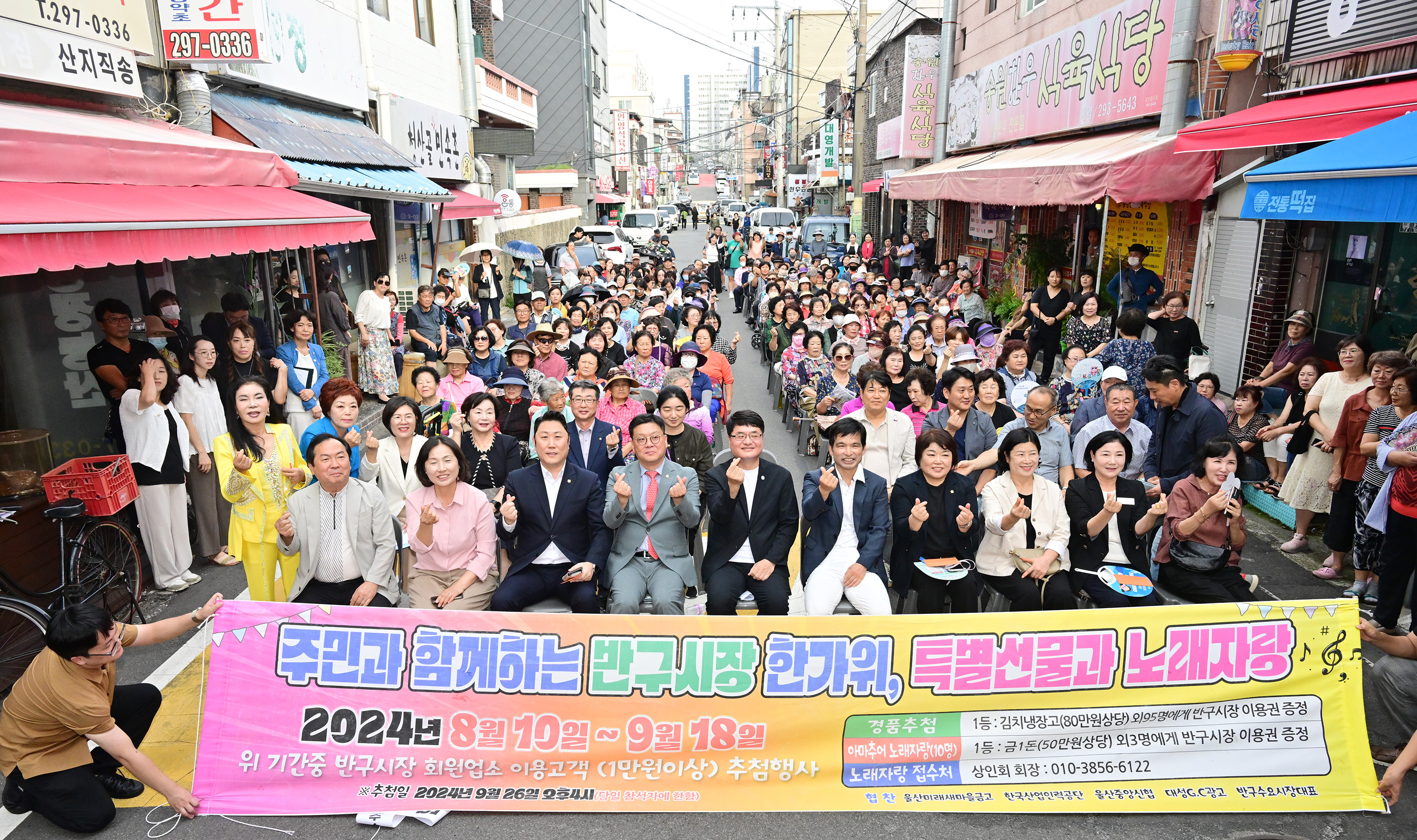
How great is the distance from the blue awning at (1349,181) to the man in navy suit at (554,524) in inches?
238

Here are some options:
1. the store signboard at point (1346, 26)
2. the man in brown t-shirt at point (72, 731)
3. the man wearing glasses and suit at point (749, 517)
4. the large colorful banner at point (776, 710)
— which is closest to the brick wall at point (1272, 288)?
the store signboard at point (1346, 26)

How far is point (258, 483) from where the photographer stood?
224 inches

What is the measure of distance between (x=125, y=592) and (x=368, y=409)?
249 inches

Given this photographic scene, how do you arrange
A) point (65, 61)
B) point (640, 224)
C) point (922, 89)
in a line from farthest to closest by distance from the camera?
1. point (640, 224)
2. point (922, 89)
3. point (65, 61)

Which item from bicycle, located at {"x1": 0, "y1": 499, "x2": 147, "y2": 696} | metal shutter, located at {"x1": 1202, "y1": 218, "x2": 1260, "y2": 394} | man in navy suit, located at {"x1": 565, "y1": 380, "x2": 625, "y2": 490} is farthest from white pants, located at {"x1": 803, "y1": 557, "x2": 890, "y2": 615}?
metal shutter, located at {"x1": 1202, "y1": 218, "x2": 1260, "y2": 394}

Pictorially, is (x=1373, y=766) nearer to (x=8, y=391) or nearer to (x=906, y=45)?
(x=8, y=391)

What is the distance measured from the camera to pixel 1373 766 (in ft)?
14.0

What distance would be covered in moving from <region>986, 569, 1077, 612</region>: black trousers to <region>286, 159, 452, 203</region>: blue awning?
362 inches

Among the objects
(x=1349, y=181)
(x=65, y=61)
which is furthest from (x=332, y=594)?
(x=1349, y=181)

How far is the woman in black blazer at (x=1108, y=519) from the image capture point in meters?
5.54

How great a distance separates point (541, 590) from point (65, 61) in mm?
6759

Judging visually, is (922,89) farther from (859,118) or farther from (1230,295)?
(859,118)

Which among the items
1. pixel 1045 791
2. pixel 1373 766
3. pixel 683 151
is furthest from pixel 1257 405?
pixel 683 151

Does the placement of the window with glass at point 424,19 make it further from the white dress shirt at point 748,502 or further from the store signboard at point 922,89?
the white dress shirt at point 748,502
